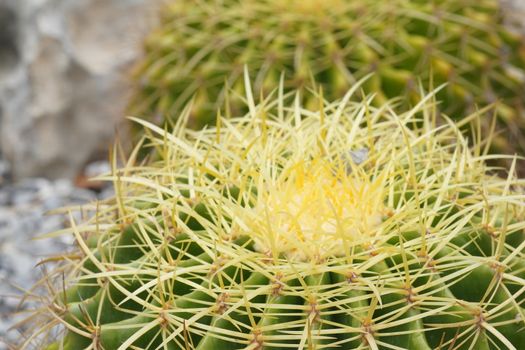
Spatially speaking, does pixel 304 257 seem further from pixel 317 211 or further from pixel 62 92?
pixel 62 92

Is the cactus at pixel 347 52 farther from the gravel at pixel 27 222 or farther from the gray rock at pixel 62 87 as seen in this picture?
the gray rock at pixel 62 87

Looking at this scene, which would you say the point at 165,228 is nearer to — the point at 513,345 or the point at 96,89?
the point at 513,345

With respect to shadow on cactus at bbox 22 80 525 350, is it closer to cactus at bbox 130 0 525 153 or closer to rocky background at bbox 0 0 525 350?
cactus at bbox 130 0 525 153

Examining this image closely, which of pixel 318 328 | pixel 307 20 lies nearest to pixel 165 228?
pixel 318 328

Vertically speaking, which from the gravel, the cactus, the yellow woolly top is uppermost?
the yellow woolly top

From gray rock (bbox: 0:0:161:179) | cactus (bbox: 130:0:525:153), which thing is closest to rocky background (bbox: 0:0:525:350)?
gray rock (bbox: 0:0:161:179)

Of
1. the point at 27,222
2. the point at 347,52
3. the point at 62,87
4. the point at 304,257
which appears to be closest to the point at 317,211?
the point at 304,257

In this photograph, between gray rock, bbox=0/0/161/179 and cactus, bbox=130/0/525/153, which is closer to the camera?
cactus, bbox=130/0/525/153
